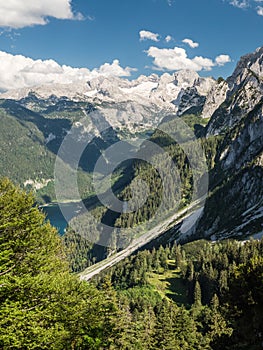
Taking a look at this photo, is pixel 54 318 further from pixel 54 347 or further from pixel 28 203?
pixel 28 203

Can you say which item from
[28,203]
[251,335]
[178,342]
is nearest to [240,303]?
[251,335]

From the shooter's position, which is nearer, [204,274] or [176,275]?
[204,274]

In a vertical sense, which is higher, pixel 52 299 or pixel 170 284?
pixel 170 284

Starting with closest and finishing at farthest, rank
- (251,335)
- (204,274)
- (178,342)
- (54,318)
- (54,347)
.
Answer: (54,347) → (54,318) → (251,335) → (178,342) → (204,274)

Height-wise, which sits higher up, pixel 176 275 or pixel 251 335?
pixel 176 275

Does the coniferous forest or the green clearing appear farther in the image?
the green clearing

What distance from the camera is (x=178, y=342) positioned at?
5888cm

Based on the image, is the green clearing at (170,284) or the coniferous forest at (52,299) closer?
the coniferous forest at (52,299)

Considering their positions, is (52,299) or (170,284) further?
(170,284)

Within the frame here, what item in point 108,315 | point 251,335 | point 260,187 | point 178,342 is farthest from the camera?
point 260,187

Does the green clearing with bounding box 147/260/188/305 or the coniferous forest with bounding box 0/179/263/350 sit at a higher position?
the green clearing with bounding box 147/260/188/305

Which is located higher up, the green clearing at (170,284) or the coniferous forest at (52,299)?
the green clearing at (170,284)

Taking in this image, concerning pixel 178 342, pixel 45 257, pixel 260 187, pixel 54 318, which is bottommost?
pixel 178 342

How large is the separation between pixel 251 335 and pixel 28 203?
20652 mm
